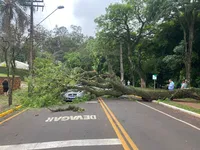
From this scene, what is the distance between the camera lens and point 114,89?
22656 millimetres

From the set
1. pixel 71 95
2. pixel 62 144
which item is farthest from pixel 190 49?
pixel 62 144

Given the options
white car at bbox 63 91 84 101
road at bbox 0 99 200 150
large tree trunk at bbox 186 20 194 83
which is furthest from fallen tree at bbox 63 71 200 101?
road at bbox 0 99 200 150

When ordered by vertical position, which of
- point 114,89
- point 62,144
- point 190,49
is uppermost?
point 190,49

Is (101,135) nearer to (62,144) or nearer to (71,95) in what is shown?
(62,144)

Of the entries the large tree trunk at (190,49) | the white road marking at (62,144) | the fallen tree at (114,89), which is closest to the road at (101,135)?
the white road marking at (62,144)

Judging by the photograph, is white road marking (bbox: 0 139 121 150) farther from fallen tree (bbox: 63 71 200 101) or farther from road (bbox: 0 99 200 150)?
fallen tree (bbox: 63 71 200 101)

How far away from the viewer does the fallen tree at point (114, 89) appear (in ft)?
69.8

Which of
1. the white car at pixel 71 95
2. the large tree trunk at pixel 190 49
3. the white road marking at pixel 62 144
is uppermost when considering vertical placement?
the large tree trunk at pixel 190 49

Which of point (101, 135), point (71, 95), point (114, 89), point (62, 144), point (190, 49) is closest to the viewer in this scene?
point (62, 144)

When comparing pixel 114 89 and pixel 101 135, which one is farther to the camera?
pixel 114 89

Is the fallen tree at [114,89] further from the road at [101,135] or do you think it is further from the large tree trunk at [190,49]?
the road at [101,135]

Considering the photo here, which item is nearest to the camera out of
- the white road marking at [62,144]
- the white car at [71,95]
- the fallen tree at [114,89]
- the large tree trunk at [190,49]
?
the white road marking at [62,144]

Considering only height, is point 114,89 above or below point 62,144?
above

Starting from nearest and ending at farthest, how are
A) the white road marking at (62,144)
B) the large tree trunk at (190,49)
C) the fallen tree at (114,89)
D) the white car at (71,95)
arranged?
the white road marking at (62,144) → the white car at (71,95) → the fallen tree at (114,89) → the large tree trunk at (190,49)
